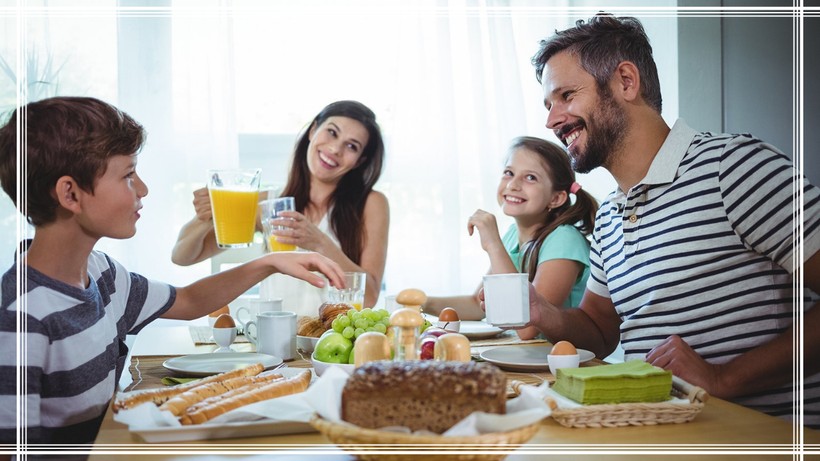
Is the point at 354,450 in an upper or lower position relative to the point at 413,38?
lower

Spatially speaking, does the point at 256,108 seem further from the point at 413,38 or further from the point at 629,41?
the point at 629,41

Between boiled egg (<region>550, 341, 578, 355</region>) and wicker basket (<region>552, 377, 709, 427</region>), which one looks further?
boiled egg (<region>550, 341, 578, 355</region>)

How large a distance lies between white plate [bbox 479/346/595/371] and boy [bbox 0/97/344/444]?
0.34m

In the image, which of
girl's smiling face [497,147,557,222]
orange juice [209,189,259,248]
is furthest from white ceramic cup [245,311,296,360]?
girl's smiling face [497,147,557,222]

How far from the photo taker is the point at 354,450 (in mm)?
704

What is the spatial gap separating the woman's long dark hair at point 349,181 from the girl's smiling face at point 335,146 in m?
0.04

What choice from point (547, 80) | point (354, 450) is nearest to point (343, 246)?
point (547, 80)

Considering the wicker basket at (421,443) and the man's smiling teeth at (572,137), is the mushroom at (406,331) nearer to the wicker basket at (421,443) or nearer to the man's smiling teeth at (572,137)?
the wicker basket at (421,443)

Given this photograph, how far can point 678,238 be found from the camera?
149cm

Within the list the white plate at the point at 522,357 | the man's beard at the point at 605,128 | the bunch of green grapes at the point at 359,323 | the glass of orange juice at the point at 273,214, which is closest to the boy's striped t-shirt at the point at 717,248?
the man's beard at the point at 605,128

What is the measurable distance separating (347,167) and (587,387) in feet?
6.24

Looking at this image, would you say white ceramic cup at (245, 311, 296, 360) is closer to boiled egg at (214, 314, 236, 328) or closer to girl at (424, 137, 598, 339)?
boiled egg at (214, 314, 236, 328)

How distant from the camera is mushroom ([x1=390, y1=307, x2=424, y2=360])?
90cm

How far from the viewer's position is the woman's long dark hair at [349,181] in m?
2.75
